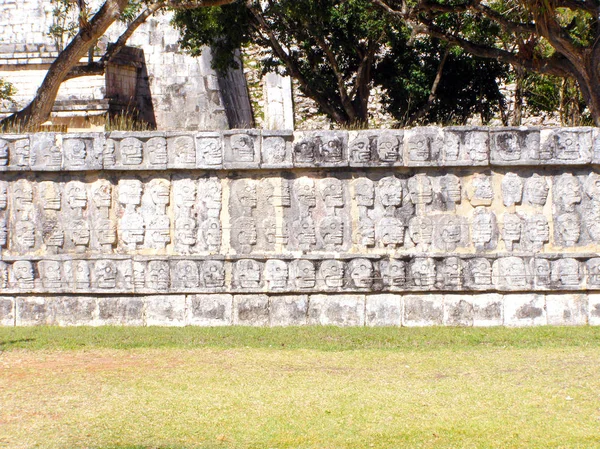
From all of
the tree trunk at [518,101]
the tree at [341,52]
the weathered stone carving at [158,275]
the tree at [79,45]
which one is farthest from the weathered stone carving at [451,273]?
the tree trunk at [518,101]

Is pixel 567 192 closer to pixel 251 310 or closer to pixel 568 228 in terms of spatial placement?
pixel 568 228

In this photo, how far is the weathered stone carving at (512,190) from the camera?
766 centimetres

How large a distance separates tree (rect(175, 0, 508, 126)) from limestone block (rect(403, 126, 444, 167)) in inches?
224

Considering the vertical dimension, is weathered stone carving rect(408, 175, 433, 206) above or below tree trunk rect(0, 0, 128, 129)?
below

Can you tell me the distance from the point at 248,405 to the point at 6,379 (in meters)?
1.97

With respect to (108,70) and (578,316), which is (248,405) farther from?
(108,70)

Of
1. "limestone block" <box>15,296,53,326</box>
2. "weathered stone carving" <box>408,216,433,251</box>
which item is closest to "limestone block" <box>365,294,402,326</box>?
"weathered stone carving" <box>408,216,433,251</box>

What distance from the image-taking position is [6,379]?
588 centimetres

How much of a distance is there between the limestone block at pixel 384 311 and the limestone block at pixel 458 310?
0.45 meters

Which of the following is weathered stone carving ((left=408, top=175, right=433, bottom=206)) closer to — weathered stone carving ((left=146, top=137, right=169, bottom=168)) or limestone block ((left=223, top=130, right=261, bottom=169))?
limestone block ((left=223, top=130, right=261, bottom=169))

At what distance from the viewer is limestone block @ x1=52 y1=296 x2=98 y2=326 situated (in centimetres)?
797

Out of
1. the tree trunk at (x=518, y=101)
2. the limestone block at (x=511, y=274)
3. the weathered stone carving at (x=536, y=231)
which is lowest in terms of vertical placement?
the limestone block at (x=511, y=274)

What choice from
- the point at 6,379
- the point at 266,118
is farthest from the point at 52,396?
the point at 266,118

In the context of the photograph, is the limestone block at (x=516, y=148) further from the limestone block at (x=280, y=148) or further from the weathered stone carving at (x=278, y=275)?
the weathered stone carving at (x=278, y=275)
